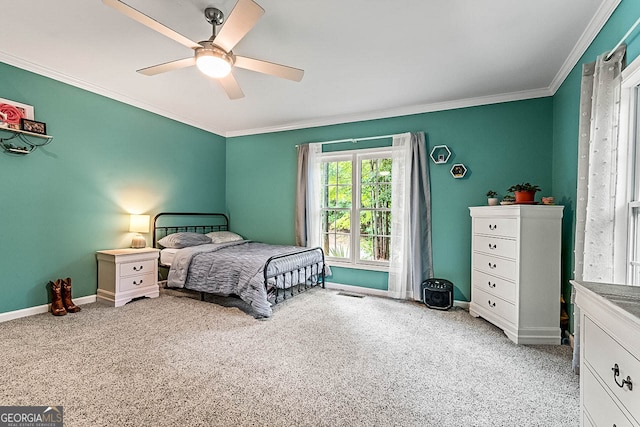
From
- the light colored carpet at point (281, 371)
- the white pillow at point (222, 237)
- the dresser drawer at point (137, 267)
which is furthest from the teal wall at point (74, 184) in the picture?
the white pillow at point (222, 237)

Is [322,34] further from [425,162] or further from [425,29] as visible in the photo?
[425,162]

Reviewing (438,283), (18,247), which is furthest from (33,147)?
(438,283)

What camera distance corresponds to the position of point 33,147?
314 centimetres

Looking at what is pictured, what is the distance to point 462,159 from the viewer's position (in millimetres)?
3879

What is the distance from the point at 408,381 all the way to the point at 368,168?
10.0 feet

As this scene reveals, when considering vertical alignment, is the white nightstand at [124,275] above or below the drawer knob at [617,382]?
below

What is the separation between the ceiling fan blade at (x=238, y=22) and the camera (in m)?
1.76

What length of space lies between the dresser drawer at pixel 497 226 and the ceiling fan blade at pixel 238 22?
274cm

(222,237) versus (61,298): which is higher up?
(222,237)

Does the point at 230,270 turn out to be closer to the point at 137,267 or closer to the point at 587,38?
the point at 137,267

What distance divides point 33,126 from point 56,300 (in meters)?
1.84

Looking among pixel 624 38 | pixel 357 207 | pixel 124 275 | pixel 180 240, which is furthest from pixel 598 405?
pixel 180 240

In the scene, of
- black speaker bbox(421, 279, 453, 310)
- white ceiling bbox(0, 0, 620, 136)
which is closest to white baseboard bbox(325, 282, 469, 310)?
black speaker bbox(421, 279, 453, 310)

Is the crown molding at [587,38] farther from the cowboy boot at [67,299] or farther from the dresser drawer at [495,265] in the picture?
the cowboy boot at [67,299]
